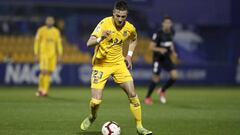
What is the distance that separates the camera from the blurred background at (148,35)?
91.8 feet

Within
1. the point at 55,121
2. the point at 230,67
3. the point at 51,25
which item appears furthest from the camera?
the point at 230,67

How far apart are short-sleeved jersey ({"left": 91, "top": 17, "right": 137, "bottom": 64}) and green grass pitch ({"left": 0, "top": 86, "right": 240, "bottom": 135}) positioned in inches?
53.9

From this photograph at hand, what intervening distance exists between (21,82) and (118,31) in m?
15.7

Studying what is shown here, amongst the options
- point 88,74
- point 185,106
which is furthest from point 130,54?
point 88,74

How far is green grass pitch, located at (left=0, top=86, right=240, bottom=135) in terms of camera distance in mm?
11211

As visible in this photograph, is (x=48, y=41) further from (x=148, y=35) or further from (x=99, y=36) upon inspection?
(x=148, y=35)

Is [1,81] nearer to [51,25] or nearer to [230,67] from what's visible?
[51,25]

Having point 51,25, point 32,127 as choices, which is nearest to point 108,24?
point 32,127

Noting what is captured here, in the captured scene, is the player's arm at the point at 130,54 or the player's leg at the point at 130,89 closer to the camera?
the player's leg at the point at 130,89

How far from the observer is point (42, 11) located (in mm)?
29750

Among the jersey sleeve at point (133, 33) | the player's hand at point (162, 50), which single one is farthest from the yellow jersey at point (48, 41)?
the jersey sleeve at point (133, 33)

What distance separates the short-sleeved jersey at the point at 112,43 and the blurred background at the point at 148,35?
15653 mm

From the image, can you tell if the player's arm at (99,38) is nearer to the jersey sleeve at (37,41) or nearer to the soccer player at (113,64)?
the soccer player at (113,64)

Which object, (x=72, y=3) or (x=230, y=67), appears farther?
(x=230, y=67)
